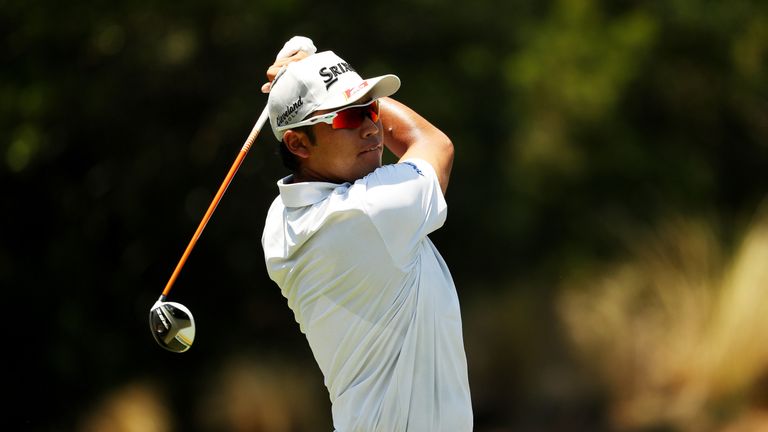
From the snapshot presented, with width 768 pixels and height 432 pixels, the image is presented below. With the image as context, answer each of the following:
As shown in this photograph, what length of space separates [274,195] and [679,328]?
9.76ft

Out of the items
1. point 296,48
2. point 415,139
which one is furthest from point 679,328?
point 296,48

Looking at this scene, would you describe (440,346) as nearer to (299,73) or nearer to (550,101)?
(299,73)

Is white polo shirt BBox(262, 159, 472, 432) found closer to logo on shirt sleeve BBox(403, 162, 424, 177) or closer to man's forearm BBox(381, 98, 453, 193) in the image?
logo on shirt sleeve BBox(403, 162, 424, 177)

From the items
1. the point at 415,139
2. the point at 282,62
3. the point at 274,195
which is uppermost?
the point at 282,62

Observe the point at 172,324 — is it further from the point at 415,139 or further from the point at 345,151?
the point at 415,139

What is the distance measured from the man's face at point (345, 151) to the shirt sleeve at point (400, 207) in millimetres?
127

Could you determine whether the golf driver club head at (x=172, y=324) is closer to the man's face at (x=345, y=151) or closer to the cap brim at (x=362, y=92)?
the man's face at (x=345, y=151)

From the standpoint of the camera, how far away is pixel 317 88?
312 centimetres

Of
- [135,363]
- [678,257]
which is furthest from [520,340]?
[135,363]

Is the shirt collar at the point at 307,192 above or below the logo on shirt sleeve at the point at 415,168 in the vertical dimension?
below

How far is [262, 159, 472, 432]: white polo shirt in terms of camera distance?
3006 mm

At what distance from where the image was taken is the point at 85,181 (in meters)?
8.98

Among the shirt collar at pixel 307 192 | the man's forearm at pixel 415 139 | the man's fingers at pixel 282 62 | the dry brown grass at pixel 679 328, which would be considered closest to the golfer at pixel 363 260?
the shirt collar at pixel 307 192

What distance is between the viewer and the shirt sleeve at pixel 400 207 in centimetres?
298
